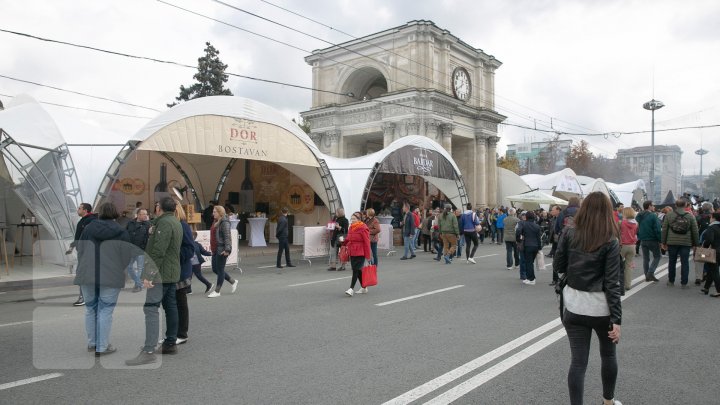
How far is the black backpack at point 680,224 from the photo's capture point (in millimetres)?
9804

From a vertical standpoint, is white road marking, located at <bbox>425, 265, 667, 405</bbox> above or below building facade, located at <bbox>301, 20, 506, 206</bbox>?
below

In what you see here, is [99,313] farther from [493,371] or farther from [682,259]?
[682,259]

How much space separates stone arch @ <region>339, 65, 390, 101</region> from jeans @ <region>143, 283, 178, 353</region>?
3360 cm

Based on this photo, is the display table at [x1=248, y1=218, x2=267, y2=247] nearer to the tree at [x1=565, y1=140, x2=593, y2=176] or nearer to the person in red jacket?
the person in red jacket

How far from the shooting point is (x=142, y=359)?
515cm

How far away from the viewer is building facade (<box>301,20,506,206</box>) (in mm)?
34656

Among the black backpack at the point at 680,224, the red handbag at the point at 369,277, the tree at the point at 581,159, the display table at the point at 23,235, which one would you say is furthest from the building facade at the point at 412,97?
the tree at the point at 581,159

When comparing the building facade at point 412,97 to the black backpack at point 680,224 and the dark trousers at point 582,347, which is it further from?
the dark trousers at point 582,347

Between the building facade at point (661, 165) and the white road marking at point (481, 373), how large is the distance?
80.9 m

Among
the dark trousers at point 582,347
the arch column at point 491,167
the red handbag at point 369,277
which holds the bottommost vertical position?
the red handbag at point 369,277

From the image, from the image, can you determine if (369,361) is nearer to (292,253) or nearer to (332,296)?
(332,296)

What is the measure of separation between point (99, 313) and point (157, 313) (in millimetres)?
761

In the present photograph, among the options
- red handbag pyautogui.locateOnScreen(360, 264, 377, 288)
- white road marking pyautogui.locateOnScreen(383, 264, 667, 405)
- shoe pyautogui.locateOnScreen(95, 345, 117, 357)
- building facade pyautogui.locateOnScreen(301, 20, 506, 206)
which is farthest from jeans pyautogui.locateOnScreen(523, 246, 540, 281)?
building facade pyautogui.locateOnScreen(301, 20, 506, 206)

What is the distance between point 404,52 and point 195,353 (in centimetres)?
3334
